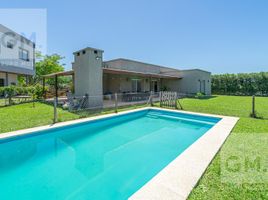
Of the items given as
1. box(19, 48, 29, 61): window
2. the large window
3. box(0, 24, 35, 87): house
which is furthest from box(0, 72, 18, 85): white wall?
the large window

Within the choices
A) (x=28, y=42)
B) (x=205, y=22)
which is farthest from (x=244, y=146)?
(x=28, y=42)

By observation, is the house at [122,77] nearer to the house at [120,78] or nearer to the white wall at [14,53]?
the house at [120,78]

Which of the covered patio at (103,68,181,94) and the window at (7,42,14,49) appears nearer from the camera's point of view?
the covered patio at (103,68,181,94)

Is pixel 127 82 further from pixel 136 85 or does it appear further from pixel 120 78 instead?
pixel 136 85

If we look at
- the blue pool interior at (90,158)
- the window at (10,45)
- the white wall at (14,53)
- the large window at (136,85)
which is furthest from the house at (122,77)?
the window at (10,45)

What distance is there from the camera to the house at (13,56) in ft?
64.2

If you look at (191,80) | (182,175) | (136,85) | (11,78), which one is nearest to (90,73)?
(182,175)

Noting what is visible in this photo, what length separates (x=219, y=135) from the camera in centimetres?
548

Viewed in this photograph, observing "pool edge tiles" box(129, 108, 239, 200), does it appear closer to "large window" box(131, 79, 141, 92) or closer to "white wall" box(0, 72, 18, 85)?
"large window" box(131, 79, 141, 92)

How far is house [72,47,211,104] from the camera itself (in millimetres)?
10797

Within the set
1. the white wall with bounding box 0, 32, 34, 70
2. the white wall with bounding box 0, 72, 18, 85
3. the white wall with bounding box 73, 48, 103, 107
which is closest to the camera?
the white wall with bounding box 73, 48, 103, 107

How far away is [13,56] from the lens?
826 inches

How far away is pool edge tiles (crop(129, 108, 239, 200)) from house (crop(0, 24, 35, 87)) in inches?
893

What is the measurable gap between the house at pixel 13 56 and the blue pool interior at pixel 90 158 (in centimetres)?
1818
